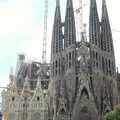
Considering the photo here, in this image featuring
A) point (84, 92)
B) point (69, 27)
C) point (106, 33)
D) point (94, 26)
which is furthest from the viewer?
point (106, 33)

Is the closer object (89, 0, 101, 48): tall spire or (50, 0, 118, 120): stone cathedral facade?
(50, 0, 118, 120): stone cathedral facade

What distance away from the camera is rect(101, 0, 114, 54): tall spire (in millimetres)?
72375

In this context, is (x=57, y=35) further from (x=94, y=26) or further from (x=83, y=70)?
(x=83, y=70)

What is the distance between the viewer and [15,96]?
71.3m

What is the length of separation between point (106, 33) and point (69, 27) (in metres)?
8.84

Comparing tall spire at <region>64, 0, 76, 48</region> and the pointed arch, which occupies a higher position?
tall spire at <region>64, 0, 76, 48</region>

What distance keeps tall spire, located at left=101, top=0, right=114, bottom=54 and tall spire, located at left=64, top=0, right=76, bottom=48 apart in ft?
23.0

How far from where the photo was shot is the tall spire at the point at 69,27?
7106 cm

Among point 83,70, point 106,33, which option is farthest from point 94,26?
point 83,70

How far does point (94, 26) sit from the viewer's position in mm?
72938

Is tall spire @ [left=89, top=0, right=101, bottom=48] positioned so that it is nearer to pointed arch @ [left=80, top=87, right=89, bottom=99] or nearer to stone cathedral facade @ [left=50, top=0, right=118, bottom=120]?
stone cathedral facade @ [left=50, top=0, right=118, bottom=120]

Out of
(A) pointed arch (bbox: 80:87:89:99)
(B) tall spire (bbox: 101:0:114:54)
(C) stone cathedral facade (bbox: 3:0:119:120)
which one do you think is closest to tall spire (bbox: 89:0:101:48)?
(C) stone cathedral facade (bbox: 3:0:119:120)

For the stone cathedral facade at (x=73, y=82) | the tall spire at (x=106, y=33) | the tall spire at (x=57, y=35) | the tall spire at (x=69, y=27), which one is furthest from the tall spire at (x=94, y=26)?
the tall spire at (x=57, y=35)

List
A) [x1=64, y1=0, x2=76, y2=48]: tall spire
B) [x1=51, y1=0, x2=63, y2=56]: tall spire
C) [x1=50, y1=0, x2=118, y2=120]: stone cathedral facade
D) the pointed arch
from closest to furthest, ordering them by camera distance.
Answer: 1. [x1=50, y1=0, x2=118, y2=120]: stone cathedral facade
2. the pointed arch
3. [x1=64, y1=0, x2=76, y2=48]: tall spire
4. [x1=51, y1=0, x2=63, y2=56]: tall spire
